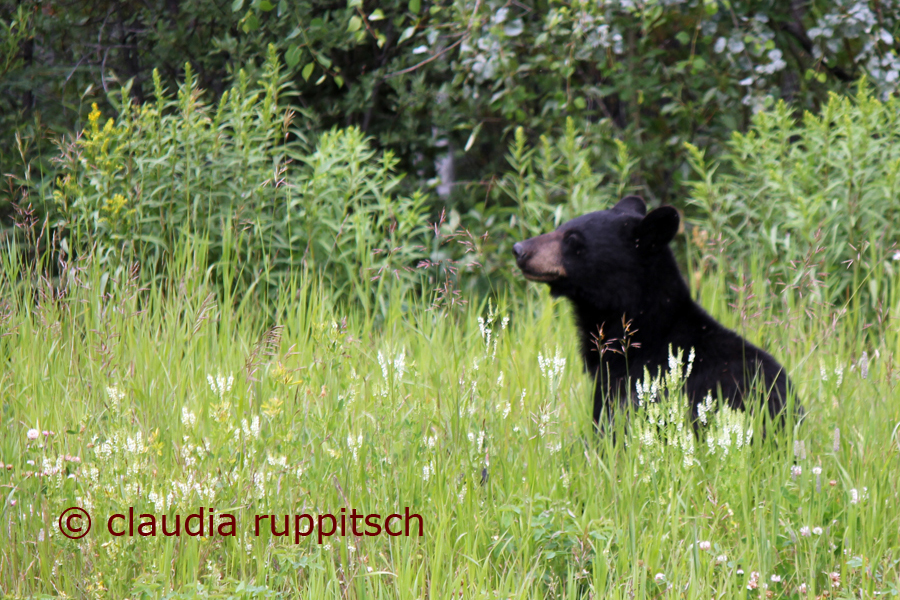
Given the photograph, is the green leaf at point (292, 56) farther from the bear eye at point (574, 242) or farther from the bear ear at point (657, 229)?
the bear ear at point (657, 229)

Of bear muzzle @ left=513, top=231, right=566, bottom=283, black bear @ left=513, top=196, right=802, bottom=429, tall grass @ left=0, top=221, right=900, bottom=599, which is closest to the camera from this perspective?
tall grass @ left=0, top=221, right=900, bottom=599

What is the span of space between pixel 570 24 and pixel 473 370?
4.39 metres

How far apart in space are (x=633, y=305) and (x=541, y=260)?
1.48 ft

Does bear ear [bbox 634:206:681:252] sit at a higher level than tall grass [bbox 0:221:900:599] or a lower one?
higher

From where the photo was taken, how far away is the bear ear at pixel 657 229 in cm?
350

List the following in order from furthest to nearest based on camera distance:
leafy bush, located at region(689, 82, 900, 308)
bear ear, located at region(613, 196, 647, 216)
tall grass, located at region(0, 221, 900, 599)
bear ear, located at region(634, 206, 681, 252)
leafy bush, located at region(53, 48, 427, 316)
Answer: leafy bush, located at region(689, 82, 900, 308) < leafy bush, located at region(53, 48, 427, 316) < bear ear, located at region(613, 196, 647, 216) < bear ear, located at region(634, 206, 681, 252) < tall grass, located at region(0, 221, 900, 599)

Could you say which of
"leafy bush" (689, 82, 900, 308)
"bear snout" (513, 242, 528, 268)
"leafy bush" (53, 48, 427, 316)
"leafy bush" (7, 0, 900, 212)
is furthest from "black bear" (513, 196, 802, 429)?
"leafy bush" (7, 0, 900, 212)

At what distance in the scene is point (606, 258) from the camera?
12.0ft

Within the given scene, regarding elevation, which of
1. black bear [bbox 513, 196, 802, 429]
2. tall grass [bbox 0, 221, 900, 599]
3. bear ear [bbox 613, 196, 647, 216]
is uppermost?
bear ear [bbox 613, 196, 647, 216]

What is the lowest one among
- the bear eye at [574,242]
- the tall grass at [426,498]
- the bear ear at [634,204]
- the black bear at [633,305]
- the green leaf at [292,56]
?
the tall grass at [426,498]

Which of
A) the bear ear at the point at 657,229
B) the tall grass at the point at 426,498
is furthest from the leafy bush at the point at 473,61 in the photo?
the tall grass at the point at 426,498

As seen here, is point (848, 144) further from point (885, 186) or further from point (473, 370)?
point (473, 370)

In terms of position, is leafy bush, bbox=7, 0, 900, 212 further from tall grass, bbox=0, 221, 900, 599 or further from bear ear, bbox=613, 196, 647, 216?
tall grass, bbox=0, 221, 900, 599

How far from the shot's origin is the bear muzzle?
146 inches
